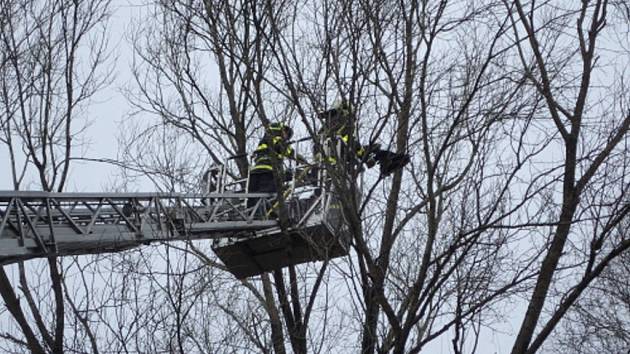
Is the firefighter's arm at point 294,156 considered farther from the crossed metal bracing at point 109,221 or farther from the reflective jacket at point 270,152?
the crossed metal bracing at point 109,221

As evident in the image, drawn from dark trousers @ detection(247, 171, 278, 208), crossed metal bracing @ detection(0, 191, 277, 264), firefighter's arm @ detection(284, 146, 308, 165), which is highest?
dark trousers @ detection(247, 171, 278, 208)

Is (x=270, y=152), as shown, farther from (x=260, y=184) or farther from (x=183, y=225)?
(x=260, y=184)

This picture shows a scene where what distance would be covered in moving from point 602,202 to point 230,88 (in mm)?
4962

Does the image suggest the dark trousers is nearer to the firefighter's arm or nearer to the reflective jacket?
the reflective jacket

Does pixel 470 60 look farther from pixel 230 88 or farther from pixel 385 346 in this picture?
pixel 230 88

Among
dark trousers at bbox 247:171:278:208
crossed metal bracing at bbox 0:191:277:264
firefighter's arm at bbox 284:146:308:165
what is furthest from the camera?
dark trousers at bbox 247:171:278:208

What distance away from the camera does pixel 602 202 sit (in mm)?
6289

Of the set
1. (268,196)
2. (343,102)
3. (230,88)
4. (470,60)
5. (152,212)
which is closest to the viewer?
(343,102)

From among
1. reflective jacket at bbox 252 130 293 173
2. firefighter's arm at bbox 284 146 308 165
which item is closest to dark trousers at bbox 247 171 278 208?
reflective jacket at bbox 252 130 293 173

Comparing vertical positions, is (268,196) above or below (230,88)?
below

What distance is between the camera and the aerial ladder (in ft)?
21.4

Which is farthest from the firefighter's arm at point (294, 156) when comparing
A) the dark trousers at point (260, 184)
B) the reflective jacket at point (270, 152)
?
the dark trousers at point (260, 184)

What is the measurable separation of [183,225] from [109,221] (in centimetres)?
64

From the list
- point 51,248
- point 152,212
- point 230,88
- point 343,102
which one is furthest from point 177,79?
point 343,102
